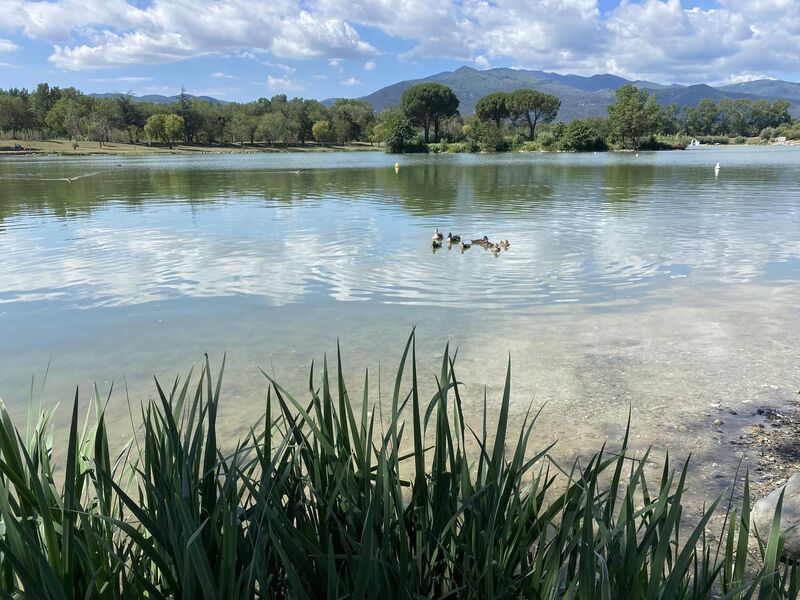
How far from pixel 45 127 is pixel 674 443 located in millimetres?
128537

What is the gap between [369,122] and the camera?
142m

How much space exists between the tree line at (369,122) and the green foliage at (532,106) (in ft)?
0.65

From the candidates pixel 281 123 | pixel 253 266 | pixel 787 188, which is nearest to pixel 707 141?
pixel 281 123

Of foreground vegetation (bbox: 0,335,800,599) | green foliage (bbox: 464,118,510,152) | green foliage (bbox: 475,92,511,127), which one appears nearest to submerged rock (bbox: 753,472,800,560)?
foreground vegetation (bbox: 0,335,800,599)

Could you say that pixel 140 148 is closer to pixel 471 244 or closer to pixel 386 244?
pixel 386 244

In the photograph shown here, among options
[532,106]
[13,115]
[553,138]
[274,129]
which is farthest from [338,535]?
[532,106]

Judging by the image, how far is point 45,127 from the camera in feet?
363

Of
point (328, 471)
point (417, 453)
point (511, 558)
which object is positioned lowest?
point (511, 558)

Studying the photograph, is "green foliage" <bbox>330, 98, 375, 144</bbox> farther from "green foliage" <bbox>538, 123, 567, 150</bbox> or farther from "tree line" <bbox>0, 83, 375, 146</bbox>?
"green foliage" <bbox>538, 123, 567, 150</bbox>

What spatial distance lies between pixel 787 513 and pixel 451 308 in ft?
18.7

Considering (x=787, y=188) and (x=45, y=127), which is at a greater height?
(x=45, y=127)

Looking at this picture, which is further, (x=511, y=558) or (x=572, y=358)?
(x=572, y=358)

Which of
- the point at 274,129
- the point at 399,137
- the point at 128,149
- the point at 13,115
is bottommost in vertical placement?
the point at 128,149

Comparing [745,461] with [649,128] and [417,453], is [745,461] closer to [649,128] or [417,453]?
[417,453]
